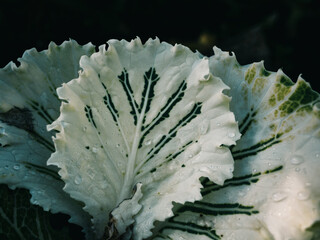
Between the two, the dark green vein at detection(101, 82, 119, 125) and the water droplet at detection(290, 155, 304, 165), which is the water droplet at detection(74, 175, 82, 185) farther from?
the water droplet at detection(290, 155, 304, 165)

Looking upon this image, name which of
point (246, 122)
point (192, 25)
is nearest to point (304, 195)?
point (246, 122)

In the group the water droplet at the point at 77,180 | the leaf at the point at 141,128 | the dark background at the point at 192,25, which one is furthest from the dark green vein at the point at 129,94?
the dark background at the point at 192,25

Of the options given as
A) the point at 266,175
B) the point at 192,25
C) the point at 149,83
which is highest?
the point at 192,25

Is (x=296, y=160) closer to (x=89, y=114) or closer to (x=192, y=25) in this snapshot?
(x=89, y=114)

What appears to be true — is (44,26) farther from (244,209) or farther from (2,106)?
(244,209)

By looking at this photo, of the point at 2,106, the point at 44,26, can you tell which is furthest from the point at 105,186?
the point at 44,26

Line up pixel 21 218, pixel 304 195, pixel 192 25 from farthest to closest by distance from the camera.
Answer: pixel 192 25, pixel 21 218, pixel 304 195
